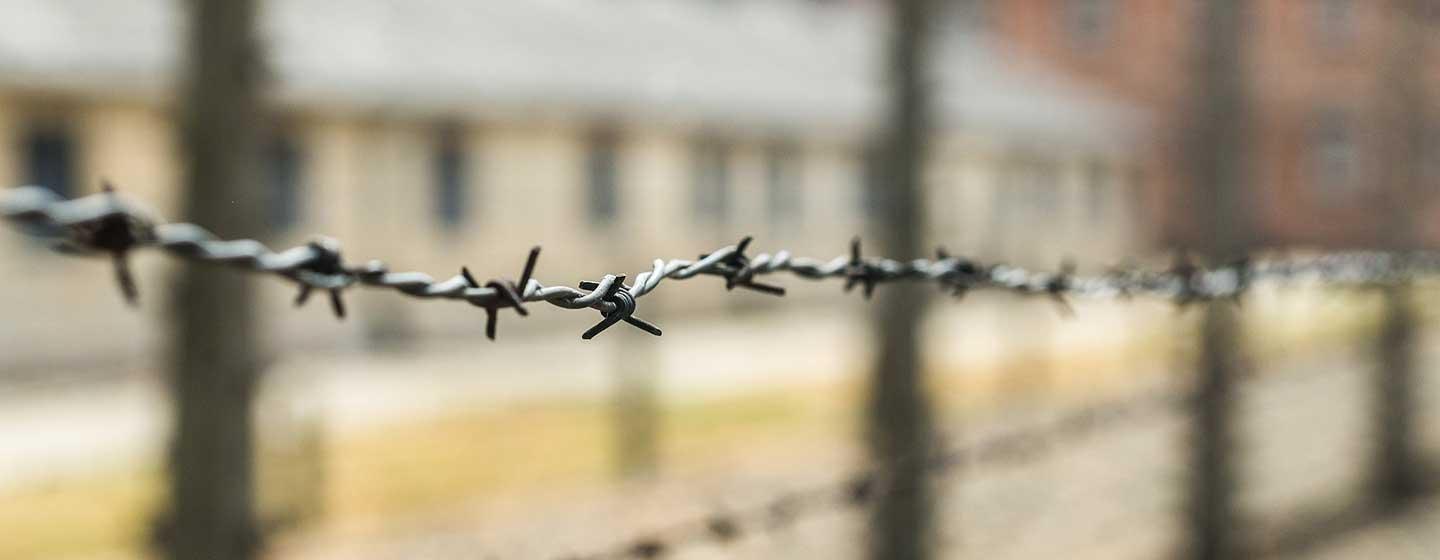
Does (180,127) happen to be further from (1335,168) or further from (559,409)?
(1335,168)

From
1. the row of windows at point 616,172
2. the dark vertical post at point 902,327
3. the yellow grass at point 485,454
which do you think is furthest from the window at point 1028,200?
the dark vertical post at point 902,327

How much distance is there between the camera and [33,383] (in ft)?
31.0

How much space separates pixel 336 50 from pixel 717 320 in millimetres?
5510

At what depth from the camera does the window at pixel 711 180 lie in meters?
16.1

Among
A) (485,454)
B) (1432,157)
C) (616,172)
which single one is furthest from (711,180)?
(1432,157)

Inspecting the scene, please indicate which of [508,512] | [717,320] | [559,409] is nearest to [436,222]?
[717,320]

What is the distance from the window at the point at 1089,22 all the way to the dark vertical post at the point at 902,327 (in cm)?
1712

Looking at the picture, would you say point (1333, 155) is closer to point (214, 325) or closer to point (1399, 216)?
point (1399, 216)

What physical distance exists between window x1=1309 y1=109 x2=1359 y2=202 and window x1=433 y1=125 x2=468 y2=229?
27.4 feet

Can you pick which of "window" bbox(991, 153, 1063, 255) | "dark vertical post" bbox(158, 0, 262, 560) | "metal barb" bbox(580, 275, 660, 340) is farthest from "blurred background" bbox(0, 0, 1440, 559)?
"window" bbox(991, 153, 1063, 255)

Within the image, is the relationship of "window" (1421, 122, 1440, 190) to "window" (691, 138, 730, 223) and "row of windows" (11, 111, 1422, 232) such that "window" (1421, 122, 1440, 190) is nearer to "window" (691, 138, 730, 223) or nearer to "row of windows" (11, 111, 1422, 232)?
"row of windows" (11, 111, 1422, 232)

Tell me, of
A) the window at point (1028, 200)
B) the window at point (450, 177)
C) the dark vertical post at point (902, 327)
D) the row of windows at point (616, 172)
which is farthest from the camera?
the window at point (1028, 200)

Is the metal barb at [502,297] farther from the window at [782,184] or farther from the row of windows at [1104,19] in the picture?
the window at [782,184]

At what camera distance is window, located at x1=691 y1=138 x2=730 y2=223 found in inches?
634
